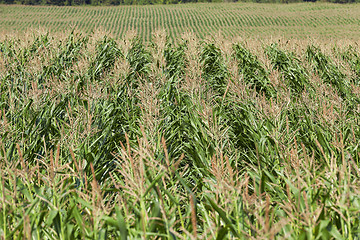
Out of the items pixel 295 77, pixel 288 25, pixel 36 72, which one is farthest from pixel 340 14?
pixel 36 72

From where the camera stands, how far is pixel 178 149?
3688mm

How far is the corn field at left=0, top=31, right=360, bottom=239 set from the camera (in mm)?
1611

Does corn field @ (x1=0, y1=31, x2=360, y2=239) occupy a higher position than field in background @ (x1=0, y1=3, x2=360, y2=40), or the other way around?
field in background @ (x1=0, y1=3, x2=360, y2=40)

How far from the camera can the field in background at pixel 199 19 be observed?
40.4m

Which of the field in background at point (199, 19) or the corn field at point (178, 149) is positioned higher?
the field in background at point (199, 19)

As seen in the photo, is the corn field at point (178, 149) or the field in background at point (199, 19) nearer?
the corn field at point (178, 149)

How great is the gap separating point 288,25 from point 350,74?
43471 mm

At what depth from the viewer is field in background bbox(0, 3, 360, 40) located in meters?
40.4

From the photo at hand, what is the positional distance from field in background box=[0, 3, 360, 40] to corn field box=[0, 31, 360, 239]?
110 ft

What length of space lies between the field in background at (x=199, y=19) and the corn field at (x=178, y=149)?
33.6 metres

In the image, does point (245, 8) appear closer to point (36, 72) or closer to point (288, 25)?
point (288, 25)

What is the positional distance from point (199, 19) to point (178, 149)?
4845 cm

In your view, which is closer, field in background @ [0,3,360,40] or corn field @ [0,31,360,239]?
corn field @ [0,31,360,239]

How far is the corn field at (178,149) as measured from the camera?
1.61 m
